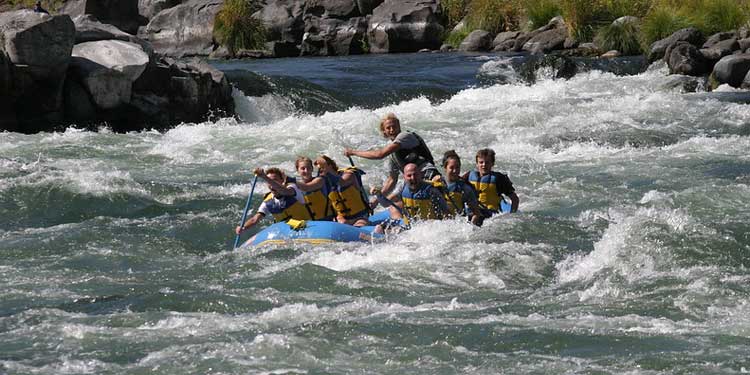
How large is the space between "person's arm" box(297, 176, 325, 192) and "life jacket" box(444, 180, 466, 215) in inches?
42.8

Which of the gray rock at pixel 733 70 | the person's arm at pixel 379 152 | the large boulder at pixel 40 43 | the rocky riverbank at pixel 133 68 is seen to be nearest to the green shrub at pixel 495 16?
the rocky riverbank at pixel 133 68

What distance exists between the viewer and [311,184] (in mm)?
9914

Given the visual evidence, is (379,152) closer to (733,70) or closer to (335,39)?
(733,70)

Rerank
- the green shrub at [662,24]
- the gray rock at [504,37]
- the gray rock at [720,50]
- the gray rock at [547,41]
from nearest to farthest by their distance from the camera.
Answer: the gray rock at [720,50]
the green shrub at [662,24]
the gray rock at [547,41]
the gray rock at [504,37]

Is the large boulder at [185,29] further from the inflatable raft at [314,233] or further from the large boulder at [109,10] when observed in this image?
the inflatable raft at [314,233]

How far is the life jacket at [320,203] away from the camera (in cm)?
1002

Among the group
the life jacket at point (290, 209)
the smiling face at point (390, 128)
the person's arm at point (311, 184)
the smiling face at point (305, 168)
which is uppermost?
the smiling face at point (390, 128)

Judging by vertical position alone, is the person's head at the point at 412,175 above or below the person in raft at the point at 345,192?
above

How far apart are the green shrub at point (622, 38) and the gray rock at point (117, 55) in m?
10.6

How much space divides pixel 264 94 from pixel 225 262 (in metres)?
10.3

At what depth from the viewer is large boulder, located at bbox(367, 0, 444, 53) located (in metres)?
28.1

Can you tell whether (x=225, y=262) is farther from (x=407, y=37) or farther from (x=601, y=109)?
(x=407, y=37)

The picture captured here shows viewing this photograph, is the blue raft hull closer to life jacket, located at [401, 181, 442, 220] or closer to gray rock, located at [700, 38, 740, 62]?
life jacket, located at [401, 181, 442, 220]

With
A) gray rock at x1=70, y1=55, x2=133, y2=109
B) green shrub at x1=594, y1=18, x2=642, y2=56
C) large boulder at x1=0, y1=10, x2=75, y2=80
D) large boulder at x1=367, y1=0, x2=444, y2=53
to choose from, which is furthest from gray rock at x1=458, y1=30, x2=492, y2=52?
large boulder at x1=0, y1=10, x2=75, y2=80
